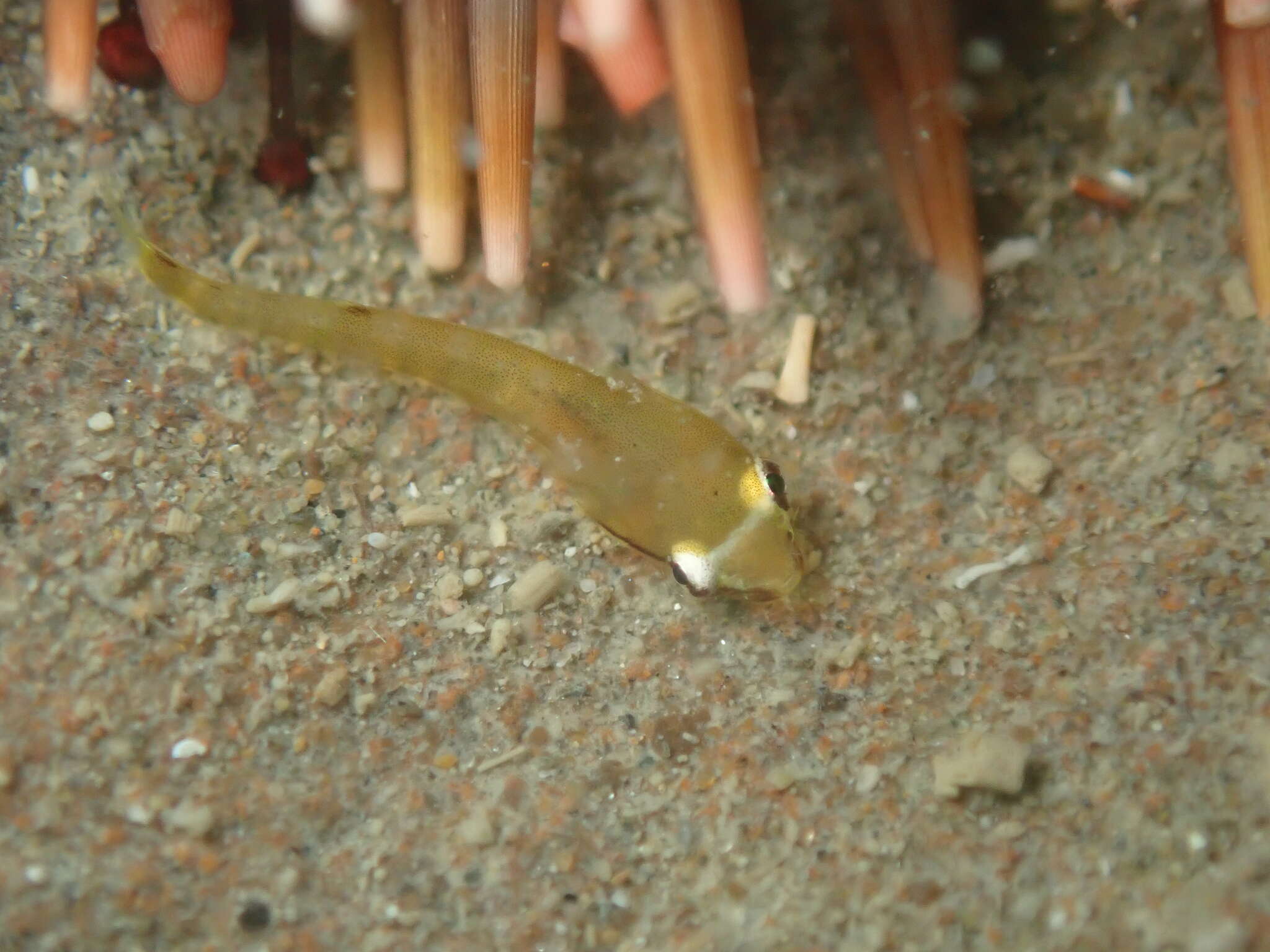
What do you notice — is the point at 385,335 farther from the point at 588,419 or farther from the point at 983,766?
the point at 983,766

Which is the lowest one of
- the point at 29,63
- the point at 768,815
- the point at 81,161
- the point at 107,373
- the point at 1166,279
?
the point at 768,815

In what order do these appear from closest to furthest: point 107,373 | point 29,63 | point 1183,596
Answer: point 1183,596
point 107,373
point 29,63

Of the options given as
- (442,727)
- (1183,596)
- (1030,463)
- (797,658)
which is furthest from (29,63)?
(1183,596)

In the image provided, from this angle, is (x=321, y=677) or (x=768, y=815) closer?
(x=768, y=815)

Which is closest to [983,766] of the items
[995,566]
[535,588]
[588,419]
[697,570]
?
[995,566]

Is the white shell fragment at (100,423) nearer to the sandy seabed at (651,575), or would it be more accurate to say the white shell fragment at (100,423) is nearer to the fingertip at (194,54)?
the sandy seabed at (651,575)

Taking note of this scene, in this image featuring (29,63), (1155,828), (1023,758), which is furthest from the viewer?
(29,63)

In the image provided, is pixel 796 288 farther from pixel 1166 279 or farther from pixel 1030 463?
pixel 1166 279

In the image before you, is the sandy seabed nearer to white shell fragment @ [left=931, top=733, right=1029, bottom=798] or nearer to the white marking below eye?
white shell fragment @ [left=931, top=733, right=1029, bottom=798]
